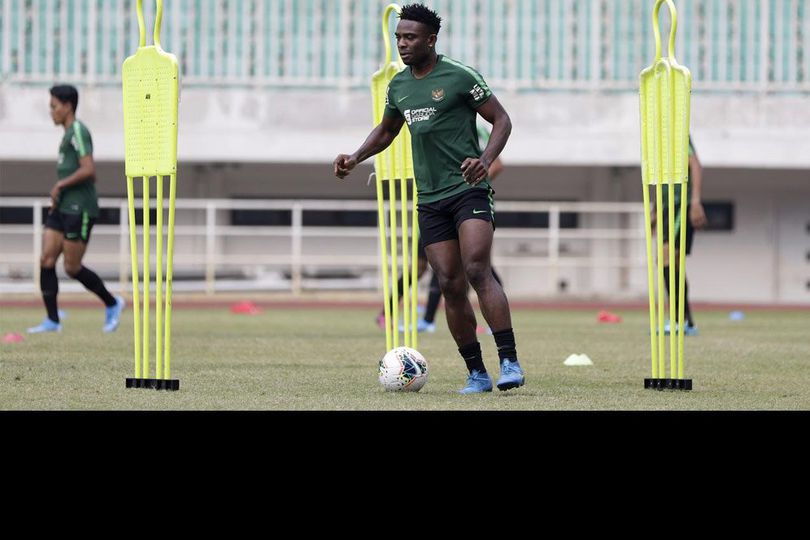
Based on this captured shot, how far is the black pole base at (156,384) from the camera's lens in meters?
8.88

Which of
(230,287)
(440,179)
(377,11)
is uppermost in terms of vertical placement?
(377,11)

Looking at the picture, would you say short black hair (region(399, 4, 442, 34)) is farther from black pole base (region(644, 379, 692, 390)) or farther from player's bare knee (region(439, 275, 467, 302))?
black pole base (region(644, 379, 692, 390))

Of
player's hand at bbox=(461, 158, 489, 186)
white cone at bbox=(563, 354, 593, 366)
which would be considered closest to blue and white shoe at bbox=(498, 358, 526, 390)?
player's hand at bbox=(461, 158, 489, 186)

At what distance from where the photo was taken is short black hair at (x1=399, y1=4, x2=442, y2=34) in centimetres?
853

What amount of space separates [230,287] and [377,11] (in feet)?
29.4

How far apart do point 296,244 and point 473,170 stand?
19701 mm

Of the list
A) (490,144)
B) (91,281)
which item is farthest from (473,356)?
(91,281)

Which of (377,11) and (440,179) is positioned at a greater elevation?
(377,11)

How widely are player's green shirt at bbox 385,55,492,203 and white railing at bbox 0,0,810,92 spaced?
2526 cm

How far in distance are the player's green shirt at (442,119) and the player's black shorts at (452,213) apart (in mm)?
42

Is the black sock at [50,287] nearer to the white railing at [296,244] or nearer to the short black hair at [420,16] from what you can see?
the short black hair at [420,16]
